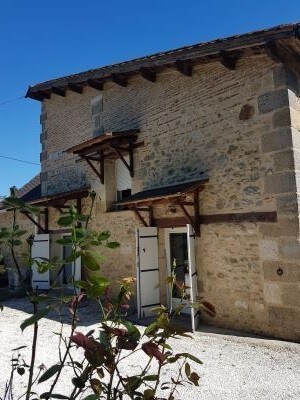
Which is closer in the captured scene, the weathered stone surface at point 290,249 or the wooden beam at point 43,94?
the weathered stone surface at point 290,249

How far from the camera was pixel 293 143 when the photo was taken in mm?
5766

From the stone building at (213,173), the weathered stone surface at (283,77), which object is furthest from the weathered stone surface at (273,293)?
the weathered stone surface at (283,77)

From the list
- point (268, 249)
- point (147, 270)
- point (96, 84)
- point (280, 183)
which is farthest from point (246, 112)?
point (96, 84)

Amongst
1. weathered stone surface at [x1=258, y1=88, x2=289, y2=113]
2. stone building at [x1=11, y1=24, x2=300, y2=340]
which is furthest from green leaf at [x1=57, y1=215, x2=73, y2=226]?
weathered stone surface at [x1=258, y1=88, x2=289, y2=113]

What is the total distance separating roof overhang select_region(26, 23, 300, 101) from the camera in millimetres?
5527

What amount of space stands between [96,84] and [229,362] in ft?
25.2

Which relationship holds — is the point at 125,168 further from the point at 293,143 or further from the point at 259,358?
the point at 259,358

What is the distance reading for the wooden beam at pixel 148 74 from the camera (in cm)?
781

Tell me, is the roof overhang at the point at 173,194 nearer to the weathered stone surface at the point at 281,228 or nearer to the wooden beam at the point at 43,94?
the weathered stone surface at the point at 281,228

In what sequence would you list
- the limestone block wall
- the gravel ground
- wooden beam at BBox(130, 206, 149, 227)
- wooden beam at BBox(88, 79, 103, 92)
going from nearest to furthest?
the gravel ground → wooden beam at BBox(130, 206, 149, 227) → wooden beam at BBox(88, 79, 103, 92) → the limestone block wall

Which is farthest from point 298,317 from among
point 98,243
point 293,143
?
point 98,243

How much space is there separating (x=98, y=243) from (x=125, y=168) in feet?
26.1

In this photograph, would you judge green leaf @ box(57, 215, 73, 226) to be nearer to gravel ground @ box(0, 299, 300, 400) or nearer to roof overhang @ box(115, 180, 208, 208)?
gravel ground @ box(0, 299, 300, 400)

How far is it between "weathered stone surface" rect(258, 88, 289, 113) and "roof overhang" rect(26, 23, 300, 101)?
1.80 feet
